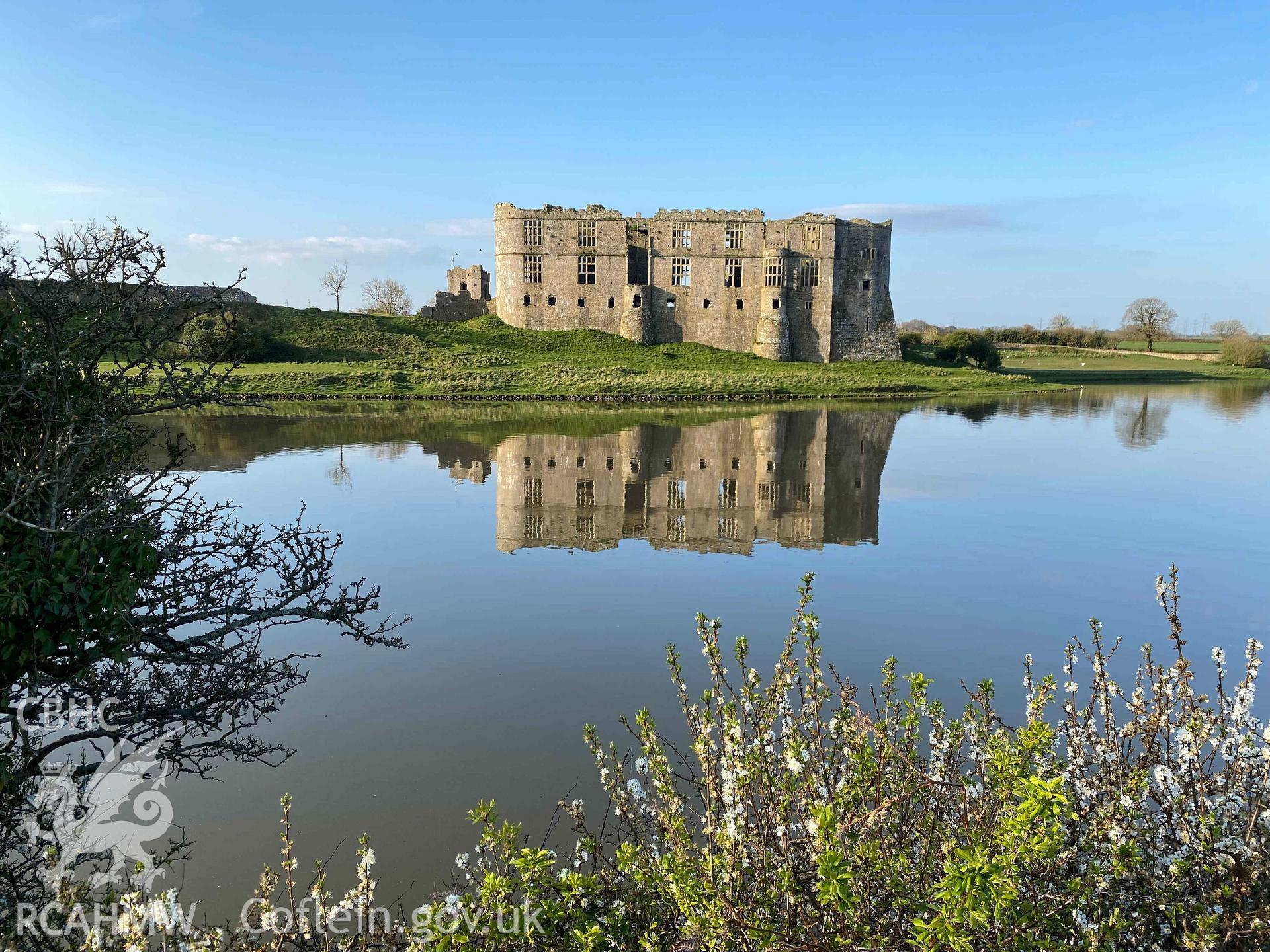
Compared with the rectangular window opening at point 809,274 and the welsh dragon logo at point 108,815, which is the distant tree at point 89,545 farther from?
the rectangular window opening at point 809,274

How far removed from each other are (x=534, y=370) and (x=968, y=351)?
37452 mm

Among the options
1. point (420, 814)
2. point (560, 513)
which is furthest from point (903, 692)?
A: point (560, 513)

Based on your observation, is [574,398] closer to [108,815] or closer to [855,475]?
[855,475]

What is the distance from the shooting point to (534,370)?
53.3m

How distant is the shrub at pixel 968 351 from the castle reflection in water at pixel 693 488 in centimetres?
3785

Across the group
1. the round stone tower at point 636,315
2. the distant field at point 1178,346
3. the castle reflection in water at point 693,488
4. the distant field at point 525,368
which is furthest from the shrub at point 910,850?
the distant field at point 1178,346

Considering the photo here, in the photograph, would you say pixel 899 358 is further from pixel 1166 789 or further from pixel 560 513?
pixel 1166 789

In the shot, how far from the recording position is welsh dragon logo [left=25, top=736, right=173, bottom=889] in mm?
4641

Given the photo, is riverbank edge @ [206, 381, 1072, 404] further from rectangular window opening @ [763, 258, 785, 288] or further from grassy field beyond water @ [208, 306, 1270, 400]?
rectangular window opening @ [763, 258, 785, 288]

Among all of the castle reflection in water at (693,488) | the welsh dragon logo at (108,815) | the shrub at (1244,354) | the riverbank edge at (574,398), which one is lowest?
the welsh dragon logo at (108,815)

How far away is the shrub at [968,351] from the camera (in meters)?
65.5

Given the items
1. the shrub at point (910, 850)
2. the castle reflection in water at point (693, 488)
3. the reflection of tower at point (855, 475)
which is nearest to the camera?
the shrub at point (910, 850)

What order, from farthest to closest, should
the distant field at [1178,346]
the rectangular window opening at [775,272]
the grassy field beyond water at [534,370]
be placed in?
the distant field at [1178,346] < the rectangular window opening at [775,272] < the grassy field beyond water at [534,370]

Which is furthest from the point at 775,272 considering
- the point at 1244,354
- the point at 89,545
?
the point at 89,545
